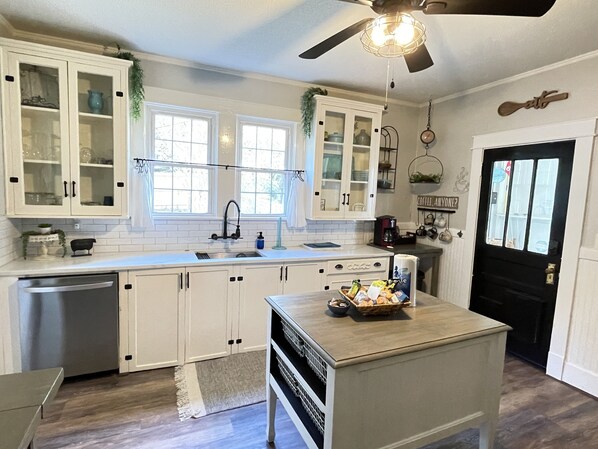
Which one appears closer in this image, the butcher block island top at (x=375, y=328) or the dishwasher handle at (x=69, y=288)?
the butcher block island top at (x=375, y=328)

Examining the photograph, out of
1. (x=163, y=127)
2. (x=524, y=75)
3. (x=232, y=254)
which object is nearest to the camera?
(x=524, y=75)

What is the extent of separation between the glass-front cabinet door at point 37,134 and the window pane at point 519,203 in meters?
3.97

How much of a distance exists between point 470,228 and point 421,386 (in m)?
2.55

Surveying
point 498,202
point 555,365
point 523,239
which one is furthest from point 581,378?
point 498,202

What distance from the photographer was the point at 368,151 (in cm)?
371

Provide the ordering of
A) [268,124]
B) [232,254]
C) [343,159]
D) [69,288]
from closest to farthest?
1. [69,288]
2. [232,254]
3. [268,124]
4. [343,159]

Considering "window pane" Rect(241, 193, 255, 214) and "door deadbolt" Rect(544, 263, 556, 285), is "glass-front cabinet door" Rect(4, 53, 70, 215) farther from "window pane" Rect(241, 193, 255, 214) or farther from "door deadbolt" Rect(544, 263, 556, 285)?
"door deadbolt" Rect(544, 263, 556, 285)

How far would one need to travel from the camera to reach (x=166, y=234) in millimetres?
3137

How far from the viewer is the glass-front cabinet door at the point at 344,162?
3.49 m

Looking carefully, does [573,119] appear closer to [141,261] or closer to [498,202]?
[498,202]

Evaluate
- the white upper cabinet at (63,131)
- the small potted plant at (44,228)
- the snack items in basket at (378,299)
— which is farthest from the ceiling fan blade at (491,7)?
the small potted plant at (44,228)

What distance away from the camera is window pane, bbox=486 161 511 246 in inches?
125

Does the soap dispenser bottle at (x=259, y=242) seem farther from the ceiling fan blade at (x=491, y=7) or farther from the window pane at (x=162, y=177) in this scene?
the ceiling fan blade at (x=491, y=7)

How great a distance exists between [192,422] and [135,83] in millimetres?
2691
